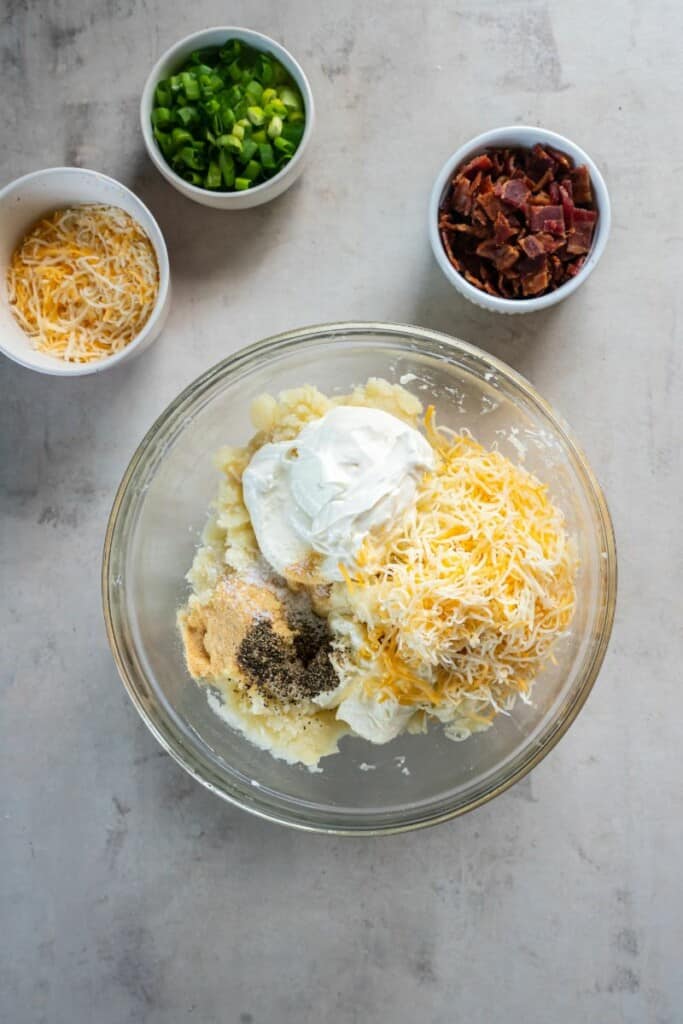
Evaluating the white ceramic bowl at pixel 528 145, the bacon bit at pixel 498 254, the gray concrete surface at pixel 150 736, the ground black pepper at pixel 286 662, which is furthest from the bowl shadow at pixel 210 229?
the ground black pepper at pixel 286 662

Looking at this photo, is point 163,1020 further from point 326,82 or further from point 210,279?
point 326,82

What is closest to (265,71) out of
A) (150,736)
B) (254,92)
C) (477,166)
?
(254,92)

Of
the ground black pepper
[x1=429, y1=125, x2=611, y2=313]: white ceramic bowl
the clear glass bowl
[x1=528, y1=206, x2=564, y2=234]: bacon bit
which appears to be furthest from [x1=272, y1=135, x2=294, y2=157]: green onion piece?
the ground black pepper

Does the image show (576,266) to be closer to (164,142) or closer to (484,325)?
(484,325)

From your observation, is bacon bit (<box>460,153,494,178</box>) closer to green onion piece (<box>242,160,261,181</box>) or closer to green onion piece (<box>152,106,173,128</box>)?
green onion piece (<box>242,160,261,181</box>)

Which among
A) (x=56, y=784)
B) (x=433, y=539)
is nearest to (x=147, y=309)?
(x=433, y=539)
